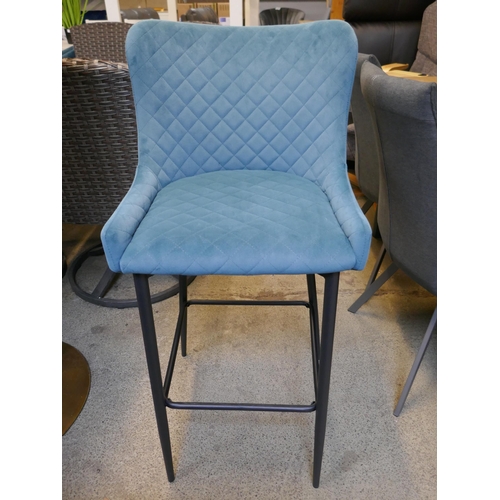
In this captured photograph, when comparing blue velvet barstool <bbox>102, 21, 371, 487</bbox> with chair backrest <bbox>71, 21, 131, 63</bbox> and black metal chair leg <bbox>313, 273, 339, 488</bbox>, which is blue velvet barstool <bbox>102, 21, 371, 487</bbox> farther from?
chair backrest <bbox>71, 21, 131, 63</bbox>

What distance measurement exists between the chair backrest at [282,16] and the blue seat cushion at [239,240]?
3.24 m

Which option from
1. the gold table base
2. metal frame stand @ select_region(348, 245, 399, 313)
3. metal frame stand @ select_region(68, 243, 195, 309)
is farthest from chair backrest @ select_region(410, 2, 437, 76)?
the gold table base

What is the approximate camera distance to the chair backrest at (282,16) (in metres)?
3.48

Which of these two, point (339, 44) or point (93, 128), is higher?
point (339, 44)

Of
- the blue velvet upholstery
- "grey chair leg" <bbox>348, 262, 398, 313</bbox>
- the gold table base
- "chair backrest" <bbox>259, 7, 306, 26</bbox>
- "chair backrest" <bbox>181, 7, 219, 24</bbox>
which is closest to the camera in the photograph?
the blue velvet upholstery

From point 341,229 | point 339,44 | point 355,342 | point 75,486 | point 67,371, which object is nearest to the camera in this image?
point 341,229

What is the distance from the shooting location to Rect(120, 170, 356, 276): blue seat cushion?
2.19ft

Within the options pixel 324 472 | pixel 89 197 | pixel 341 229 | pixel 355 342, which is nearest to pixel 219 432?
pixel 324 472

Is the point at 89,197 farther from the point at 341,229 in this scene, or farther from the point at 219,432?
the point at 341,229

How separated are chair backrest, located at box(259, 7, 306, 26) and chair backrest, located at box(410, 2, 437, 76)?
3.85 ft

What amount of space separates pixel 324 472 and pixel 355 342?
0.48 meters

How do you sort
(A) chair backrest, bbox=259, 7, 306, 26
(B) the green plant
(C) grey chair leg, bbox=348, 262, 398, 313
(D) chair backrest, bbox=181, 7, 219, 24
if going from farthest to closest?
1. (A) chair backrest, bbox=259, 7, 306, 26
2. (D) chair backrest, bbox=181, 7, 219, 24
3. (B) the green plant
4. (C) grey chair leg, bbox=348, 262, 398, 313

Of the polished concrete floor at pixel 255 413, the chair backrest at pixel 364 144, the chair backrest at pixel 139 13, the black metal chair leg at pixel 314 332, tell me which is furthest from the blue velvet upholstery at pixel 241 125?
the chair backrest at pixel 139 13

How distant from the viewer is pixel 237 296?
1.61 m
